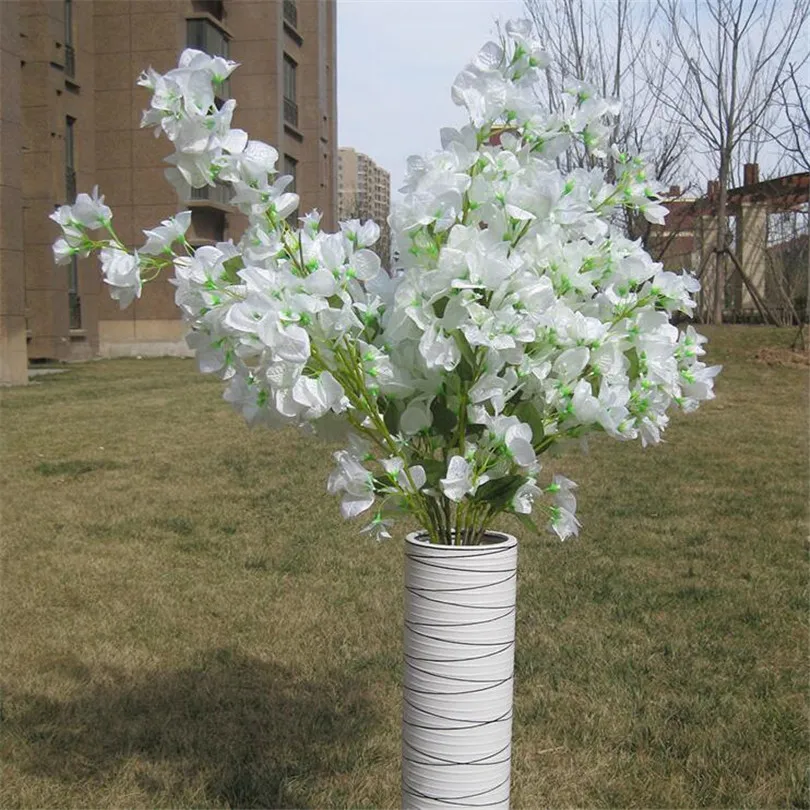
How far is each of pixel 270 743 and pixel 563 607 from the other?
68.5 inches

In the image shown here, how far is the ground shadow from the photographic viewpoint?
286 cm

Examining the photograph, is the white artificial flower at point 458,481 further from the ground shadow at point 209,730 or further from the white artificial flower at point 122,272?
the ground shadow at point 209,730

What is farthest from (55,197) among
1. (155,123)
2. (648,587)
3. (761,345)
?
(155,123)

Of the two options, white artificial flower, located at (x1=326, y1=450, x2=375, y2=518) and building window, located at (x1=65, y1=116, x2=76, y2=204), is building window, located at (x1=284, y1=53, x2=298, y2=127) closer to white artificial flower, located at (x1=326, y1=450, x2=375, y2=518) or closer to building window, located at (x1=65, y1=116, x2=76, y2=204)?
building window, located at (x1=65, y1=116, x2=76, y2=204)

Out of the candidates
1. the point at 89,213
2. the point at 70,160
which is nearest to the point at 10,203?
the point at 70,160

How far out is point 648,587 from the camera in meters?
4.66

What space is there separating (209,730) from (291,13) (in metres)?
29.0

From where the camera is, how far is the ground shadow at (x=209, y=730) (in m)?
2.86

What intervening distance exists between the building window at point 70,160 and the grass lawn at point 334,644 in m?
16.1

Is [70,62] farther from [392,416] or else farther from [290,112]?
[392,416]

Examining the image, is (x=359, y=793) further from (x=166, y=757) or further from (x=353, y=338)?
(x=353, y=338)

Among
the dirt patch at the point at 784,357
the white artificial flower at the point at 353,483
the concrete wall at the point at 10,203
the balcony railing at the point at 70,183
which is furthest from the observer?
the balcony railing at the point at 70,183

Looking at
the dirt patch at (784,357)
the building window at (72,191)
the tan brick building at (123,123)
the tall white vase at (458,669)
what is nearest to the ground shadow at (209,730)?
the tall white vase at (458,669)

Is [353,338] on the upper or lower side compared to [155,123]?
lower
